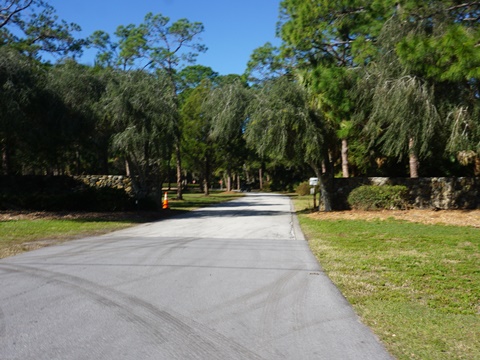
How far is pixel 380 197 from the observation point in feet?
70.1

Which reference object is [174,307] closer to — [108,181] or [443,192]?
[443,192]

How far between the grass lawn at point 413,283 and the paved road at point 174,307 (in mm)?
344

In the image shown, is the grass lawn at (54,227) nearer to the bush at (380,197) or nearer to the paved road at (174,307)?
the paved road at (174,307)

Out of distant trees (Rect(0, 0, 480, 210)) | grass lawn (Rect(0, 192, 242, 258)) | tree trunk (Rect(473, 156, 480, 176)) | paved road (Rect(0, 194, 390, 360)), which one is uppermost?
distant trees (Rect(0, 0, 480, 210))

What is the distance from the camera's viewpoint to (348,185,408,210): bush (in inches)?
835

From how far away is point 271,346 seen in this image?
4797mm

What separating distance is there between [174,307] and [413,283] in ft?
12.9

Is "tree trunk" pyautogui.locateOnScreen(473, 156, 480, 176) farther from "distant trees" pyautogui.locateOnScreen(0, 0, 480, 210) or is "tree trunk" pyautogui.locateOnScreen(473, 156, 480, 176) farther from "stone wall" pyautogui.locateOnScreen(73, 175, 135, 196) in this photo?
"stone wall" pyautogui.locateOnScreen(73, 175, 135, 196)

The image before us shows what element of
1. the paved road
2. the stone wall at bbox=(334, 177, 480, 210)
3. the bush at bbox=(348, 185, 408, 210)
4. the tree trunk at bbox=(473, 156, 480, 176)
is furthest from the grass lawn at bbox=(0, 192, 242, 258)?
the tree trunk at bbox=(473, 156, 480, 176)

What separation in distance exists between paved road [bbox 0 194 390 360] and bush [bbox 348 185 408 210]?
37.5 feet

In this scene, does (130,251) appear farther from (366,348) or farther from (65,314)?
(366,348)

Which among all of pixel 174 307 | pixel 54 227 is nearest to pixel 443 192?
pixel 54 227

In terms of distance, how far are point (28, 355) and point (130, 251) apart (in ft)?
21.5

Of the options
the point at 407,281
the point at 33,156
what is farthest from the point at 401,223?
the point at 33,156
